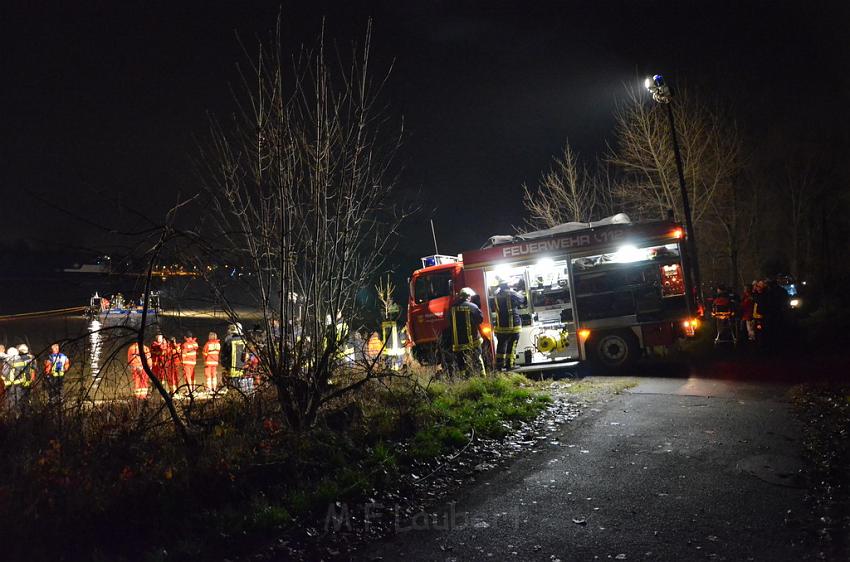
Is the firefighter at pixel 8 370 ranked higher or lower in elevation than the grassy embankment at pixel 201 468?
higher

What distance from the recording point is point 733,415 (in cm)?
613

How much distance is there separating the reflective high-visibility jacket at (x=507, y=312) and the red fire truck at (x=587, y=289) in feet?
1.53

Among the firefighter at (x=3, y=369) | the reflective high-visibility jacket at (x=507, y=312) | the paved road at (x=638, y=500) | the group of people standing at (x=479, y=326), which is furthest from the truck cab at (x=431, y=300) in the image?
the firefighter at (x=3, y=369)

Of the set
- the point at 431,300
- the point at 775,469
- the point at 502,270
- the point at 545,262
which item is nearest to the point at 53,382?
the point at 775,469

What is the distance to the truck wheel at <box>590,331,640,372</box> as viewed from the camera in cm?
1009

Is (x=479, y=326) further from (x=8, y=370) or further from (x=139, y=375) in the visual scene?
(x=8, y=370)

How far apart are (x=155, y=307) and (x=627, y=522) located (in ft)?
14.8

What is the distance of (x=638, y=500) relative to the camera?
3.90 m

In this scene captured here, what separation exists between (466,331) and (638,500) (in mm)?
6138

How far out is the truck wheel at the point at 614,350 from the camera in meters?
10.1

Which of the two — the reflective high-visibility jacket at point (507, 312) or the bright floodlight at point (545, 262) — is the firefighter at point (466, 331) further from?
the bright floodlight at point (545, 262)

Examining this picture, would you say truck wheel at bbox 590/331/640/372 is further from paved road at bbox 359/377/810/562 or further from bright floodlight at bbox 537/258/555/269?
paved road at bbox 359/377/810/562

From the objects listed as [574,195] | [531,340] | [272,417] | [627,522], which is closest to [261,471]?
[272,417]

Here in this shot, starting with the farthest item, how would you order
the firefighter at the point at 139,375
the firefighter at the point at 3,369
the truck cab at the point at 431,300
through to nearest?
the truck cab at the point at 431,300
the firefighter at the point at 3,369
the firefighter at the point at 139,375
